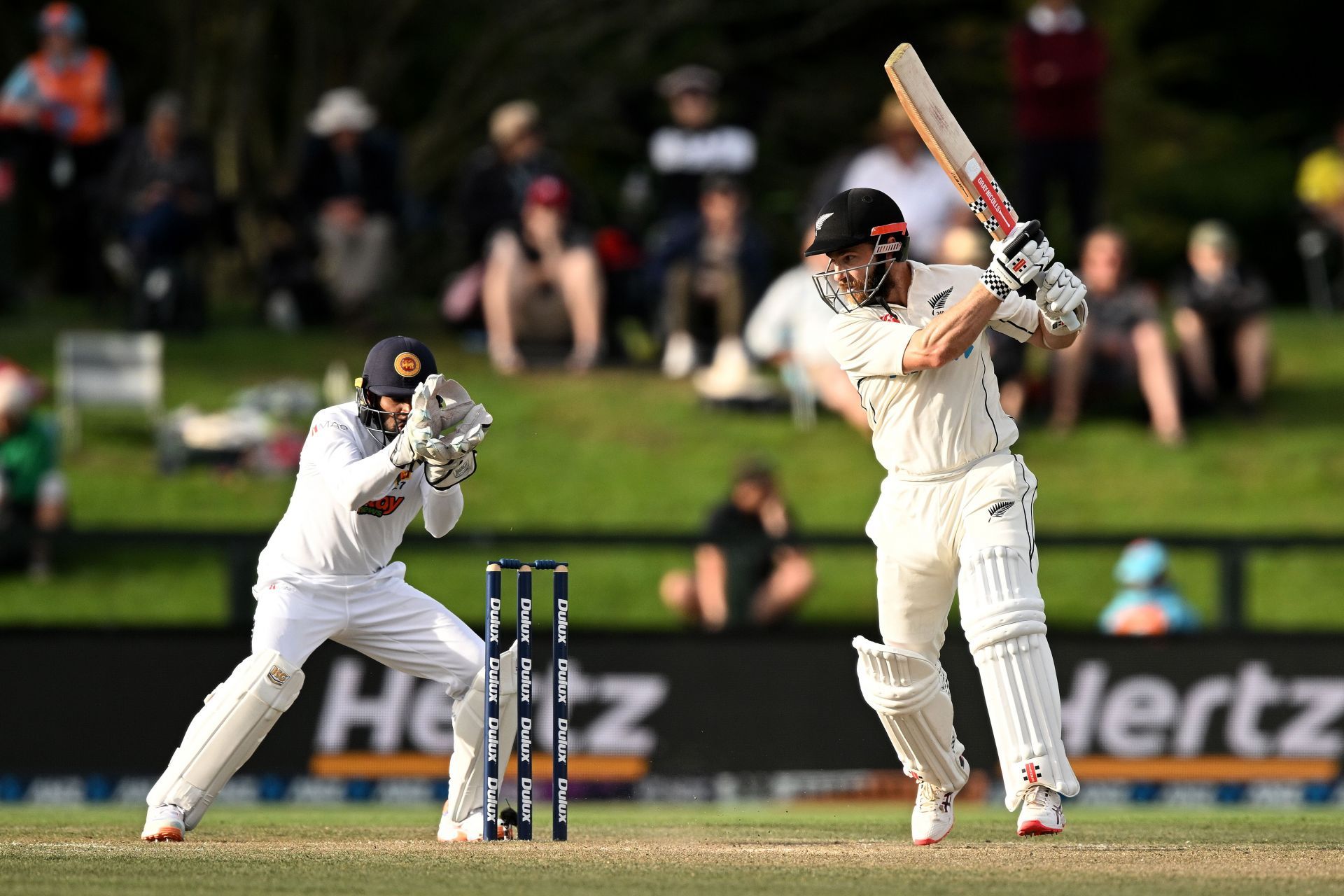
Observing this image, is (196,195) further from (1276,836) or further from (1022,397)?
(1276,836)

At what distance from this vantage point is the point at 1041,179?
14.5 m

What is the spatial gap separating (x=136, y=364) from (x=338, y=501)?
297 inches

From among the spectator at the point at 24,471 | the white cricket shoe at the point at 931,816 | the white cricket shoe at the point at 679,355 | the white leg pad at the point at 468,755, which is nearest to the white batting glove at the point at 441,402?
the white leg pad at the point at 468,755

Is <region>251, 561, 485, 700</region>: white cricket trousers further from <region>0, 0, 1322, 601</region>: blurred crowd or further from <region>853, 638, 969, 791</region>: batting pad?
<region>0, 0, 1322, 601</region>: blurred crowd

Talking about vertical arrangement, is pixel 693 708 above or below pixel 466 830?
above

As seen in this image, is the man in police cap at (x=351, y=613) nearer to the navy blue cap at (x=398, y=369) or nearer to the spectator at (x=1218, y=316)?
the navy blue cap at (x=398, y=369)

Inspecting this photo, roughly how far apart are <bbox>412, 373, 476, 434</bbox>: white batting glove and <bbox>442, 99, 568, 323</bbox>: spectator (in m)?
7.71

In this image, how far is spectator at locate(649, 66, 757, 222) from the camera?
1452 centimetres

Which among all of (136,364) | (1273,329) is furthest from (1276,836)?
(1273,329)

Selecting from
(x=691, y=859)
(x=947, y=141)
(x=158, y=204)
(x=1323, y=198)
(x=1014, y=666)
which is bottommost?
(x=691, y=859)

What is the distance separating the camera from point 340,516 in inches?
276

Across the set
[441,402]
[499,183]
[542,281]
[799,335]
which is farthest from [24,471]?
[441,402]

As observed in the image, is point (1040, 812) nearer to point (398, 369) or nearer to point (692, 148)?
point (398, 369)

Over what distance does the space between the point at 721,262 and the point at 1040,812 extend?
8.14m
